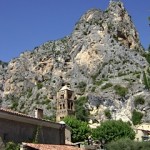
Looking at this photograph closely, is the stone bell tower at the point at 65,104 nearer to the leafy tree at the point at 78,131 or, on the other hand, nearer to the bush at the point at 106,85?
the bush at the point at 106,85

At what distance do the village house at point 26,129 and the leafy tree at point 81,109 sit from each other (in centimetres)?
7568

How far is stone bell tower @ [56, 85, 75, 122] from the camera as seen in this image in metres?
113

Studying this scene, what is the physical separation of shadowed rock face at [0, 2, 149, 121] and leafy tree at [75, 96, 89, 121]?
2271 millimetres

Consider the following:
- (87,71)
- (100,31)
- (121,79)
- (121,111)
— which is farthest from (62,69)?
(121,111)

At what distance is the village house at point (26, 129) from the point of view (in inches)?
1010

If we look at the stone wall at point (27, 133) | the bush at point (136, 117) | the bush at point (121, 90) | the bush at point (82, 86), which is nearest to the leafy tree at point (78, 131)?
the bush at point (136, 117)

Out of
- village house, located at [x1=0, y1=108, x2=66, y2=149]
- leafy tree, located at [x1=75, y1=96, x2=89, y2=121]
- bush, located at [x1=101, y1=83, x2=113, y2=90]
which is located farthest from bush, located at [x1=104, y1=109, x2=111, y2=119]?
village house, located at [x1=0, y1=108, x2=66, y2=149]

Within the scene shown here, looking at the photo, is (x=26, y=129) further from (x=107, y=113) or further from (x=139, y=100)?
(x=107, y=113)

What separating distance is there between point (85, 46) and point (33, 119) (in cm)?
11306

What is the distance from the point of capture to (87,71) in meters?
134

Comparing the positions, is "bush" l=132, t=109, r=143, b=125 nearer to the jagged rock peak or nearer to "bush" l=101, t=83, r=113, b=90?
"bush" l=101, t=83, r=113, b=90

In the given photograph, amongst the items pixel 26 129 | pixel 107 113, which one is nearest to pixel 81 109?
pixel 107 113

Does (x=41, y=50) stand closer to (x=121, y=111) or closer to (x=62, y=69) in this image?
(x=62, y=69)

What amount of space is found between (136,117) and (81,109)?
1601cm
